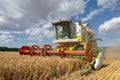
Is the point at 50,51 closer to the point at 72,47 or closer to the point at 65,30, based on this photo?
the point at 72,47

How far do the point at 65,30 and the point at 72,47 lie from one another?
366 centimetres

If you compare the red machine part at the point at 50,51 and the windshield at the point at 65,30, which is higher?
the windshield at the point at 65,30

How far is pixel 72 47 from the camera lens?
1058cm

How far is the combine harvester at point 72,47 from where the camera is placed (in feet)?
25.3

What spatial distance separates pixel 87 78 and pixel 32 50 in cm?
528

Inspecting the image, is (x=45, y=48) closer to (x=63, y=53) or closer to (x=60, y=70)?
Result: (x=63, y=53)

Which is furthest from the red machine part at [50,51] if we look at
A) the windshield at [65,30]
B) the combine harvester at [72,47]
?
the windshield at [65,30]

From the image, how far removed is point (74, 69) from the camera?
277 inches

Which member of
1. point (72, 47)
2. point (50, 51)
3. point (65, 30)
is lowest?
point (50, 51)

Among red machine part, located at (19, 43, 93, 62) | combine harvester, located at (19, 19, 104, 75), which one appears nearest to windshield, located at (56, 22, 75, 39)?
combine harvester, located at (19, 19, 104, 75)

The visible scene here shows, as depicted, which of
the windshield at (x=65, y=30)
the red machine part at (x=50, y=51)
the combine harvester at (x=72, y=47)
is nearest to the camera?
the combine harvester at (x=72, y=47)

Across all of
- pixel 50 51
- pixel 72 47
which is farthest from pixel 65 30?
pixel 50 51

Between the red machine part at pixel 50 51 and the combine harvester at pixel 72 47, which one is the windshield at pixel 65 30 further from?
the red machine part at pixel 50 51

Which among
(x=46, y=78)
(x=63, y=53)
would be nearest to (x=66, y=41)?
(x=63, y=53)
